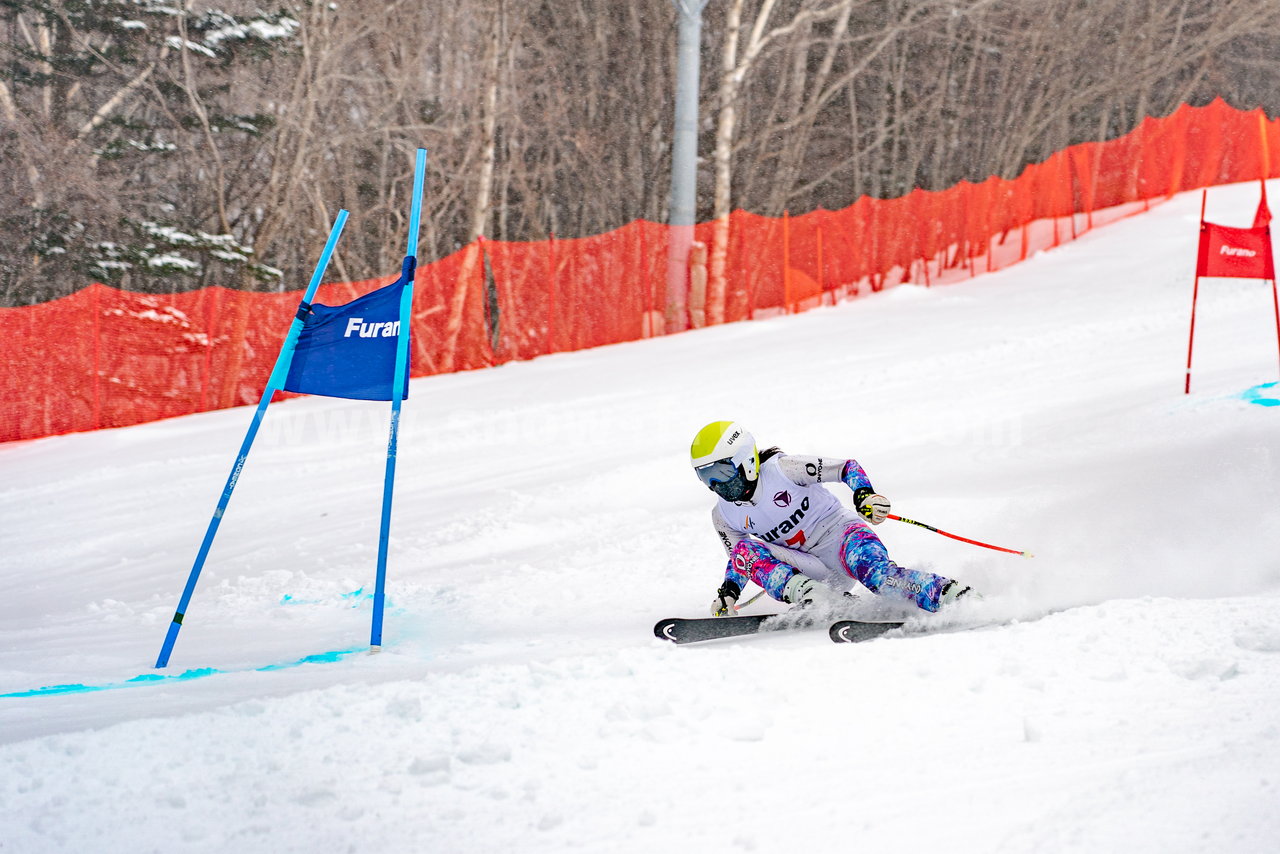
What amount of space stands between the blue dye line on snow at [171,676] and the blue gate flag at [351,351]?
1.32 metres

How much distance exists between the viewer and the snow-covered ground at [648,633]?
→ 3.21m

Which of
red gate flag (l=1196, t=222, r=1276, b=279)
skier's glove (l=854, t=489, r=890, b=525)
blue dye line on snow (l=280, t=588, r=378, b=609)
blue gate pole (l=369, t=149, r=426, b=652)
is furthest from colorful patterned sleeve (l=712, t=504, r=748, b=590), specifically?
red gate flag (l=1196, t=222, r=1276, b=279)

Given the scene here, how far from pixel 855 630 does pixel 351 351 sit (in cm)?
282

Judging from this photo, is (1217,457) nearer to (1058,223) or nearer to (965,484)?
(965,484)

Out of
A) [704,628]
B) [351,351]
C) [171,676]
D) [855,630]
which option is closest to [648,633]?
[704,628]

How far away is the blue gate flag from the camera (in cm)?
582

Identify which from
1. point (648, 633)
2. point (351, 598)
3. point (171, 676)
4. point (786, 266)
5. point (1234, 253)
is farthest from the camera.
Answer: point (786, 266)

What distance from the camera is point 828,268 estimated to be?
68.6ft

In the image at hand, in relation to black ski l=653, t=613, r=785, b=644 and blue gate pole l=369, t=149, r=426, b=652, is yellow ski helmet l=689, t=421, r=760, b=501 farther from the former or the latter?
blue gate pole l=369, t=149, r=426, b=652

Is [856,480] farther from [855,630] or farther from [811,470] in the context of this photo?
[855,630]

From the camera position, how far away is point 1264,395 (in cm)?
916

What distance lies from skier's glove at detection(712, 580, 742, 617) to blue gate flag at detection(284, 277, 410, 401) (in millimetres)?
1913

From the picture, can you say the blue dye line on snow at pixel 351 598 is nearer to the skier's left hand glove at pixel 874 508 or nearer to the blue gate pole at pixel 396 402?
→ the blue gate pole at pixel 396 402

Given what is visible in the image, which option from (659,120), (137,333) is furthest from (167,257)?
(659,120)
